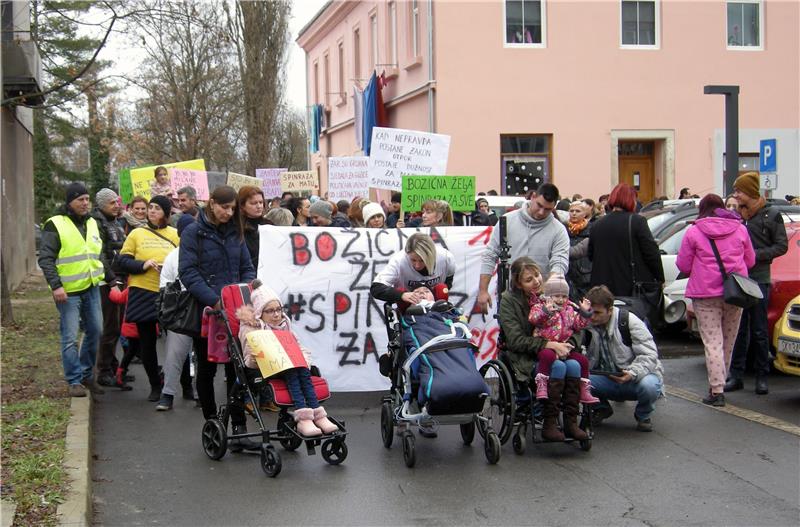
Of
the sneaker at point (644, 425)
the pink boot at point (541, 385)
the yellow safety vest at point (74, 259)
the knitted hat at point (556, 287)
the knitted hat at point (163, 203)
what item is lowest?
the sneaker at point (644, 425)

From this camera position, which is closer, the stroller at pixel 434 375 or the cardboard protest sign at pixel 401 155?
the stroller at pixel 434 375

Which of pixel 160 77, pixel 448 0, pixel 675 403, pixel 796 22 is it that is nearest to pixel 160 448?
pixel 675 403

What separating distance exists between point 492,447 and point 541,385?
24.0 inches

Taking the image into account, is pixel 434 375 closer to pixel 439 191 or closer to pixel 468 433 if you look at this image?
pixel 468 433

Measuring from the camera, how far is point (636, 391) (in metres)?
8.27

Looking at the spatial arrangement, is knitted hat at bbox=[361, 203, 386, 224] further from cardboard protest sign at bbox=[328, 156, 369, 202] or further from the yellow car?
cardboard protest sign at bbox=[328, 156, 369, 202]

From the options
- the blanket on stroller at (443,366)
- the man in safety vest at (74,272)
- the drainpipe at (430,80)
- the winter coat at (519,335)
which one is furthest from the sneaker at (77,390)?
the drainpipe at (430,80)

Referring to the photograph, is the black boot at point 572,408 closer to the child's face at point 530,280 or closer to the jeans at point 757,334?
the child's face at point 530,280

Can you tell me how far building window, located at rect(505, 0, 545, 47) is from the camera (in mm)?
25203

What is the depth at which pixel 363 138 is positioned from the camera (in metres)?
32.5

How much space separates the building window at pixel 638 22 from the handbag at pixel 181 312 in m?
19.8

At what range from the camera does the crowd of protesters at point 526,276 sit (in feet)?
26.0

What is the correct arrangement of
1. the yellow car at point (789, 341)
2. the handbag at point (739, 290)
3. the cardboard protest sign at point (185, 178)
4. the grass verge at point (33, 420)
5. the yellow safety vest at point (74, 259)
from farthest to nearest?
the cardboard protest sign at point (185, 178) < the yellow safety vest at point (74, 259) < the yellow car at point (789, 341) < the handbag at point (739, 290) < the grass verge at point (33, 420)

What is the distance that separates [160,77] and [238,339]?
3112 centimetres
